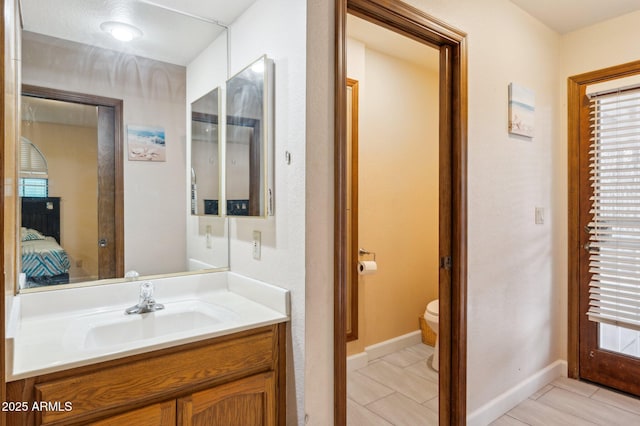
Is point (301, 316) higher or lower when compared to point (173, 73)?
lower

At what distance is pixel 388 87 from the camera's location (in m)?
3.09

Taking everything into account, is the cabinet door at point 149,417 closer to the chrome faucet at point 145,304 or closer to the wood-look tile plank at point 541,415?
the chrome faucet at point 145,304

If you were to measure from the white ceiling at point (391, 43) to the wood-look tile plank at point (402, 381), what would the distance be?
235 centimetres

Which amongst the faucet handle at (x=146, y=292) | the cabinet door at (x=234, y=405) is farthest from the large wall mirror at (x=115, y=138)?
the cabinet door at (x=234, y=405)

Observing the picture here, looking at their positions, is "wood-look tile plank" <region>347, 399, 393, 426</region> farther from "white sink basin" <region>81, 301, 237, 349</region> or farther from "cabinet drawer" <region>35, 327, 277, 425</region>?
"white sink basin" <region>81, 301, 237, 349</region>

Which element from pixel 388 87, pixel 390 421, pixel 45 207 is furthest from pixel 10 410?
pixel 388 87

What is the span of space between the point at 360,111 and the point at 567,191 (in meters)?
1.63

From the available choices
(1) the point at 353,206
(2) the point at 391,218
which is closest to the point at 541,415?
(2) the point at 391,218

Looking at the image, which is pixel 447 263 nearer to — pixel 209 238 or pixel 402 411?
pixel 402 411

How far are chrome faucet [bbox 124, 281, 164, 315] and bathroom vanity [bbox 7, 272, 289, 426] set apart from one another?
0.09 ft

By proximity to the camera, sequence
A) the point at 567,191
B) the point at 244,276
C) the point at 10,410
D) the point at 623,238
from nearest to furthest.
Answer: the point at 10,410 < the point at 244,276 < the point at 623,238 < the point at 567,191

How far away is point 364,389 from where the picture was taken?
252 centimetres

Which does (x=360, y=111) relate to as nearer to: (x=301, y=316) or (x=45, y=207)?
(x=301, y=316)

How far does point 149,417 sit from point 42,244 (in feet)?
2.67
